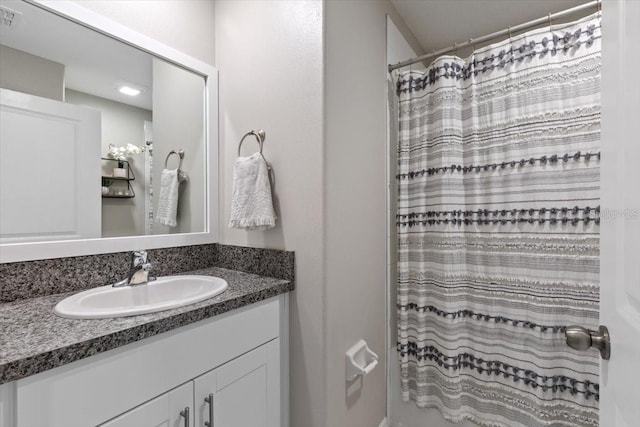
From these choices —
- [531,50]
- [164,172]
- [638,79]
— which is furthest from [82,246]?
[531,50]

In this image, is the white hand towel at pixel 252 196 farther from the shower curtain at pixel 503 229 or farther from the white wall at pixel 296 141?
the shower curtain at pixel 503 229

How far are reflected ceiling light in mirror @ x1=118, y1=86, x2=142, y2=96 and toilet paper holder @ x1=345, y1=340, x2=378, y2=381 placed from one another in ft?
4.90

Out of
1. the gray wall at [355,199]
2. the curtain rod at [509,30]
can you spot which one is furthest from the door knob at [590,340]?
the curtain rod at [509,30]

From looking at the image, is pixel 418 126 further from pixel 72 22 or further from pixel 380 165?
pixel 72 22

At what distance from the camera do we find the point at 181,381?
895mm

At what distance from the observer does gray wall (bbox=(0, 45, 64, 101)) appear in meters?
1.02

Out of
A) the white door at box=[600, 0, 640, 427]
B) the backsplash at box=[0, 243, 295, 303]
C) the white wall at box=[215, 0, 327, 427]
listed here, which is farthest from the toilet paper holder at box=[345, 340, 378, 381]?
the white door at box=[600, 0, 640, 427]

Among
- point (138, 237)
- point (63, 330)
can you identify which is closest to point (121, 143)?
point (138, 237)

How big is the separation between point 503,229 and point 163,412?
1.52 meters

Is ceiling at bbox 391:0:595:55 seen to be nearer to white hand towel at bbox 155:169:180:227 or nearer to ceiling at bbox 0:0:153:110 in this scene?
ceiling at bbox 0:0:153:110

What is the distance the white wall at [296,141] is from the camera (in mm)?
1246

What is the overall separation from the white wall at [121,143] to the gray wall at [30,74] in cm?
5

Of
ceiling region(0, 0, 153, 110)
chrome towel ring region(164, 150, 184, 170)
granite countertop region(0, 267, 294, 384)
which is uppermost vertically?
ceiling region(0, 0, 153, 110)

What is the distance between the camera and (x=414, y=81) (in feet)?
5.50
